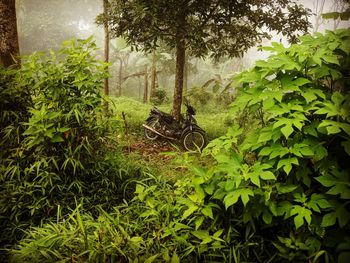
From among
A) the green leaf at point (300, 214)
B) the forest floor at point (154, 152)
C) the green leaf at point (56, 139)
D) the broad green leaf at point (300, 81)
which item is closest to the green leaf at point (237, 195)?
the green leaf at point (300, 214)

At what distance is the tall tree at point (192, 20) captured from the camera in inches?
312

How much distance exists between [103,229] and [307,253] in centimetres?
206

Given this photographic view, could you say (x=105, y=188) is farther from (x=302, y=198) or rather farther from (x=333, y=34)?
(x=333, y=34)

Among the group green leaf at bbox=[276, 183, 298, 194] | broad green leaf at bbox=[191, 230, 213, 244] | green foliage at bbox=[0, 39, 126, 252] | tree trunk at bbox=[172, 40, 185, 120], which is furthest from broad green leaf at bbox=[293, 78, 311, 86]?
tree trunk at bbox=[172, 40, 185, 120]

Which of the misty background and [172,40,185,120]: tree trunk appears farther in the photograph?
the misty background

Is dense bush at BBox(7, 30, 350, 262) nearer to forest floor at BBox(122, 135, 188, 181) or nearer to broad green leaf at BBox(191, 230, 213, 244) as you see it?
broad green leaf at BBox(191, 230, 213, 244)

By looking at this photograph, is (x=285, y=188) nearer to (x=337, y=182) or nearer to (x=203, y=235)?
(x=337, y=182)

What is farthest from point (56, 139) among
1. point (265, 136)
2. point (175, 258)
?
point (265, 136)

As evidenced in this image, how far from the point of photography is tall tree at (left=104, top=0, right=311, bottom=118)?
312 inches

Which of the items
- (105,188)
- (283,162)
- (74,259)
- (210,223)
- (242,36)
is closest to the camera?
(283,162)

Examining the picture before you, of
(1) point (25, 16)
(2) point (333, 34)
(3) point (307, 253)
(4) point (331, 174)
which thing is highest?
(1) point (25, 16)

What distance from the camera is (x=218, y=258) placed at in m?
2.86

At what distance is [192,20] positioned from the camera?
8.89 meters

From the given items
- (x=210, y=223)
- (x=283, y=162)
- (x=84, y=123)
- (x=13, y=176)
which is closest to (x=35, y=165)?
(x=13, y=176)
